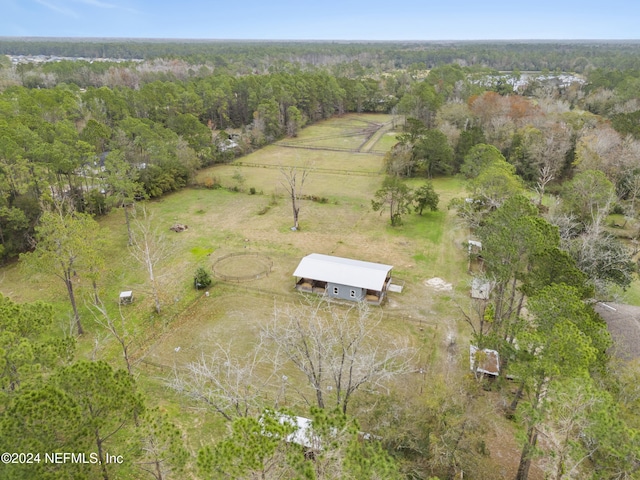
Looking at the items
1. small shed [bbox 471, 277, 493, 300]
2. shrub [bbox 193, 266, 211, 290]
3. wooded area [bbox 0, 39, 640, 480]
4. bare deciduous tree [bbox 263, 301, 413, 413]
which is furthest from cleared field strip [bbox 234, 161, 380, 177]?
bare deciduous tree [bbox 263, 301, 413, 413]

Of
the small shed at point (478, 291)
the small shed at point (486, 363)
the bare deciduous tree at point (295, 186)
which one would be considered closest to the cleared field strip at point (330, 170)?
the bare deciduous tree at point (295, 186)

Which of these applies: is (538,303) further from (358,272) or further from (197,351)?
(197,351)

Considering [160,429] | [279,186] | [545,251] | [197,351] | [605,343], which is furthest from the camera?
[279,186]

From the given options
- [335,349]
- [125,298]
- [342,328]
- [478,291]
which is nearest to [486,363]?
[478,291]

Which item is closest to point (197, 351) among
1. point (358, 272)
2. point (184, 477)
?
point (184, 477)

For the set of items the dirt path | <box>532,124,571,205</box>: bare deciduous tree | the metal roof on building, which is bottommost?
the metal roof on building

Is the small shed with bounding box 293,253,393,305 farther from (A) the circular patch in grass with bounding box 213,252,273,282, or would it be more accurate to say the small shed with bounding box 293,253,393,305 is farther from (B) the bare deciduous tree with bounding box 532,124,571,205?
(B) the bare deciduous tree with bounding box 532,124,571,205

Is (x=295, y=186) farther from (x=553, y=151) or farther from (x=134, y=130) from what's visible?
(x=553, y=151)
